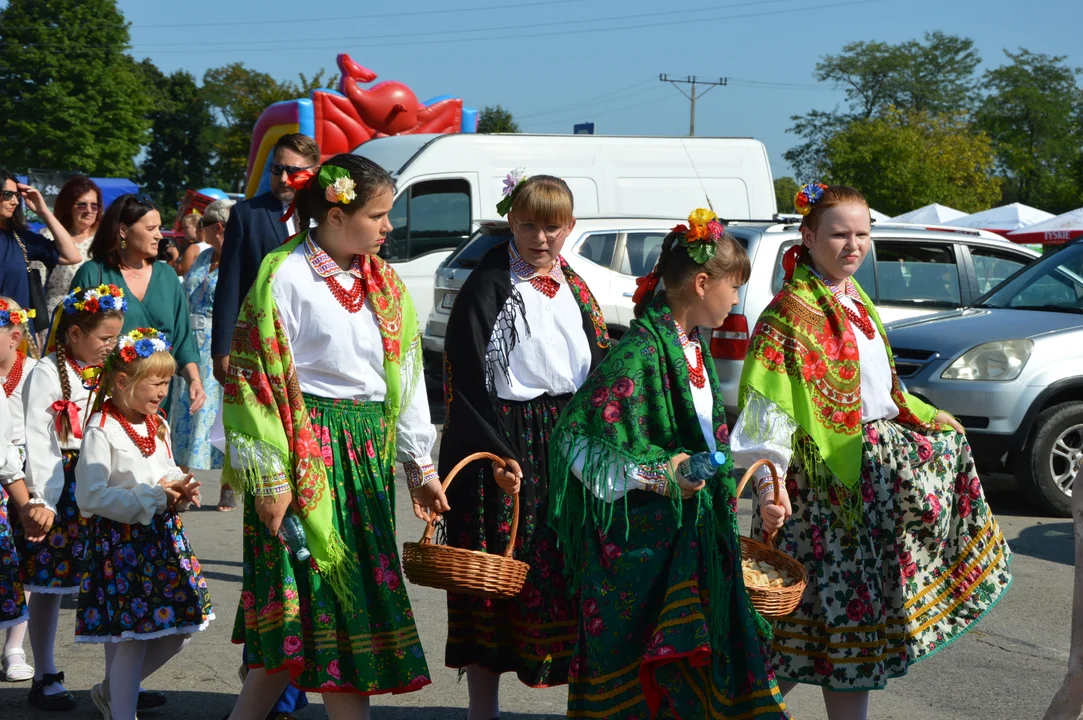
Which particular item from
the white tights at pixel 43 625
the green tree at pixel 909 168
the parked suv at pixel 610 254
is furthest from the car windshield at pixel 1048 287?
the green tree at pixel 909 168

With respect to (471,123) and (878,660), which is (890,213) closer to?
(471,123)

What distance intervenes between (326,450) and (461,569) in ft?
1.78

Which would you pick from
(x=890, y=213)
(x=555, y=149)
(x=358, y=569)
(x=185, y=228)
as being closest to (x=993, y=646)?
(x=358, y=569)

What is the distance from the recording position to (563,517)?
3.51 metres

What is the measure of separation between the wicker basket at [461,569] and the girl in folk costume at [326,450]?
0.09m

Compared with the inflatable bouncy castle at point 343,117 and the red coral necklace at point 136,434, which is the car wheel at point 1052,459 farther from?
the inflatable bouncy castle at point 343,117

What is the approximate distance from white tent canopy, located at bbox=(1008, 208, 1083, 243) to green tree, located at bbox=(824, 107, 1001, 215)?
18.0m

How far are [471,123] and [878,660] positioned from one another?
18.7 metres

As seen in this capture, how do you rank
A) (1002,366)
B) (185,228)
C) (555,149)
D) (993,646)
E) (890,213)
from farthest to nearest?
1. (890,213)
2. (555,149)
3. (185,228)
4. (1002,366)
5. (993,646)

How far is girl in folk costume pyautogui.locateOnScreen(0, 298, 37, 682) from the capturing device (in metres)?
4.47

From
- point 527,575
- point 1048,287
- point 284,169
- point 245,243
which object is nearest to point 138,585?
point 527,575

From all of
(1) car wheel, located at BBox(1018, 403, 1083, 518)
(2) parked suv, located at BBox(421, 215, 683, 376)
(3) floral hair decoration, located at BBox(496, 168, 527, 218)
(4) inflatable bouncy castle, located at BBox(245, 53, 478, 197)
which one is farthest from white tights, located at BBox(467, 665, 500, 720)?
(4) inflatable bouncy castle, located at BBox(245, 53, 478, 197)

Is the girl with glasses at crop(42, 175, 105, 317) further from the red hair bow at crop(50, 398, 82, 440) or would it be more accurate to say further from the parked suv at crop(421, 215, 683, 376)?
the parked suv at crop(421, 215, 683, 376)

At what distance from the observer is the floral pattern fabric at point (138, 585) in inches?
162
